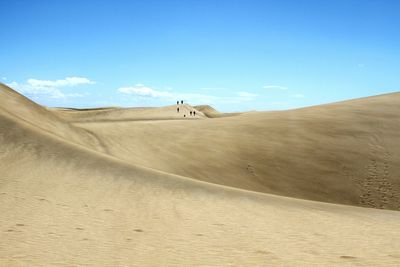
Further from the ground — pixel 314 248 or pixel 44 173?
pixel 44 173

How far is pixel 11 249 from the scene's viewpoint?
13.9ft

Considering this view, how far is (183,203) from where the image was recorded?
7121 mm

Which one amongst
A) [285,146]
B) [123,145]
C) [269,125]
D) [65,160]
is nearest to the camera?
[65,160]

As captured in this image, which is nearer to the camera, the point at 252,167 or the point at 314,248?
the point at 314,248

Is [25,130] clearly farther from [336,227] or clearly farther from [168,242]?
[336,227]

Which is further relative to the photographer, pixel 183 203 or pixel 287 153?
pixel 287 153

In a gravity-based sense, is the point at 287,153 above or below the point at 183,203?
above

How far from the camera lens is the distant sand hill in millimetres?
4488

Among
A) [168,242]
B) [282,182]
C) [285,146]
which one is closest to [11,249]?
[168,242]

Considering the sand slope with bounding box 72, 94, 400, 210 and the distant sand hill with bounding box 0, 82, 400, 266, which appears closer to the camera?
the distant sand hill with bounding box 0, 82, 400, 266

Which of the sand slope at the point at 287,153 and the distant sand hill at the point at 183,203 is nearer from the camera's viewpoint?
the distant sand hill at the point at 183,203

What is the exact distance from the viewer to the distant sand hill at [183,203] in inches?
177

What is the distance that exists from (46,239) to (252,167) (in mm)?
11965

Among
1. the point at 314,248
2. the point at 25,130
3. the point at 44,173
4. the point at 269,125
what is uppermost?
the point at 269,125
